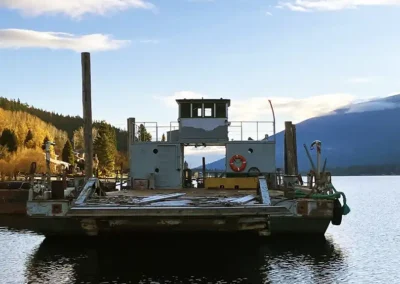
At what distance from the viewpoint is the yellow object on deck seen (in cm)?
2445

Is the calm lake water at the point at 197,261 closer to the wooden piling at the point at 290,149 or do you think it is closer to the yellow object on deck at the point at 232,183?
the yellow object on deck at the point at 232,183

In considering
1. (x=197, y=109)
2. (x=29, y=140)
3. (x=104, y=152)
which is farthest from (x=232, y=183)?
(x=29, y=140)

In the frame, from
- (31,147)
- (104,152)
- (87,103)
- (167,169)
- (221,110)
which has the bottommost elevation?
(167,169)

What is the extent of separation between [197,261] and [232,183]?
732 cm

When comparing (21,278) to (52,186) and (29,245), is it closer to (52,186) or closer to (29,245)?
(52,186)

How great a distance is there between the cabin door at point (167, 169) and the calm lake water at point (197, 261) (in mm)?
5552

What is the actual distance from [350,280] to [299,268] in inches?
65.5

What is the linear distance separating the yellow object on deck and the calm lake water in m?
3.33

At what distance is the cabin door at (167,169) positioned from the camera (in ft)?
88.0

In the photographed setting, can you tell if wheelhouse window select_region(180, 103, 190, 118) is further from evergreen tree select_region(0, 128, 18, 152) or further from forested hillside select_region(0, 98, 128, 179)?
evergreen tree select_region(0, 128, 18, 152)

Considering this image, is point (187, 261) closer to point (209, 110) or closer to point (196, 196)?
point (196, 196)

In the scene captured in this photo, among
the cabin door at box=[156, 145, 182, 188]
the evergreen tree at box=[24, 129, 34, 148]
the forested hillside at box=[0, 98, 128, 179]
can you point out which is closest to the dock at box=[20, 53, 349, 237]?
the cabin door at box=[156, 145, 182, 188]

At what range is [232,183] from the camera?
24641 millimetres


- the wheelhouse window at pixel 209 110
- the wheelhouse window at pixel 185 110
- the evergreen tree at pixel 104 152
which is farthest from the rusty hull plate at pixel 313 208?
the evergreen tree at pixel 104 152
